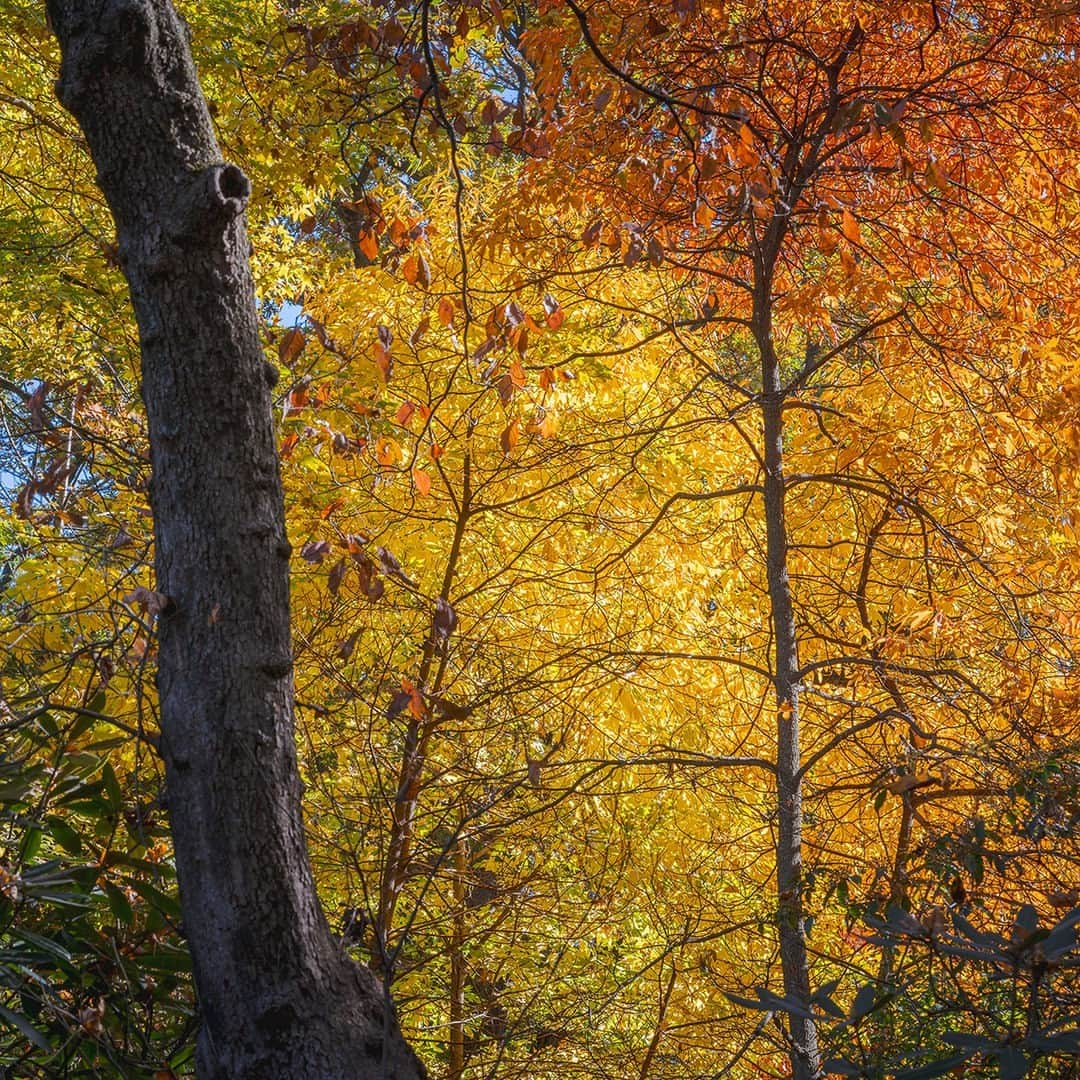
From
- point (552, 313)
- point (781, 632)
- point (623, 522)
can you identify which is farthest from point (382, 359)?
point (781, 632)

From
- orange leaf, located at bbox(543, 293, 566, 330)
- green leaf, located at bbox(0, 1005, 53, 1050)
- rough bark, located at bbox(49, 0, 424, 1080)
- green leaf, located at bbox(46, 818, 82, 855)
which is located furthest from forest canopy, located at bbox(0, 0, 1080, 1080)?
rough bark, located at bbox(49, 0, 424, 1080)

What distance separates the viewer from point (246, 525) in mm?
2305

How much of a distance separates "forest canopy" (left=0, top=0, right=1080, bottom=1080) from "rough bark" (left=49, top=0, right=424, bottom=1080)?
70 centimetres

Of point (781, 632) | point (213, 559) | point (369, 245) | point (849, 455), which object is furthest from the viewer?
point (849, 455)

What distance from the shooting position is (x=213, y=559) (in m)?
2.27

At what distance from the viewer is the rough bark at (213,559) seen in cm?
217

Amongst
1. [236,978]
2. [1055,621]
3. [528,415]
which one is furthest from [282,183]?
[236,978]

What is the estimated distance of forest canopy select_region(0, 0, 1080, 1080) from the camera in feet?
11.7

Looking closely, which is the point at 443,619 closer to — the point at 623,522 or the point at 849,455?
the point at 623,522

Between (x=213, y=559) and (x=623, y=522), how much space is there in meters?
2.97

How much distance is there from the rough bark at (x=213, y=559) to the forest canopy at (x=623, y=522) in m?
0.70

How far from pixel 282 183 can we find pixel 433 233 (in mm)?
2079

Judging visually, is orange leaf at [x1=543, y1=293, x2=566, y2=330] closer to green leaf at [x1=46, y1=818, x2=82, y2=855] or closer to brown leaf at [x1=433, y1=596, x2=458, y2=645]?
brown leaf at [x1=433, y1=596, x2=458, y2=645]

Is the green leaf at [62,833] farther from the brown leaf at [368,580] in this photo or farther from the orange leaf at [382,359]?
the orange leaf at [382,359]
